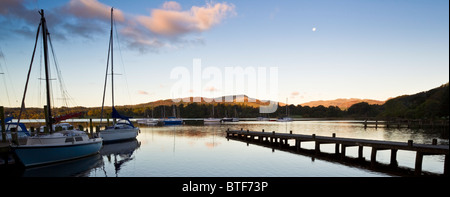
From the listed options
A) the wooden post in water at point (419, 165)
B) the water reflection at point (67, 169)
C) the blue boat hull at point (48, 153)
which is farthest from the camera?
the blue boat hull at point (48, 153)

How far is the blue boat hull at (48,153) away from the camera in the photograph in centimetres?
2186

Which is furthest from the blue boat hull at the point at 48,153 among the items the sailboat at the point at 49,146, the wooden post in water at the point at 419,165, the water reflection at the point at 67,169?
the wooden post in water at the point at 419,165

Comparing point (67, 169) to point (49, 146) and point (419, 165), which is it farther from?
point (419, 165)

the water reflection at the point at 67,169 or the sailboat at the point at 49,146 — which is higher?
the sailboat at the point at 49,146

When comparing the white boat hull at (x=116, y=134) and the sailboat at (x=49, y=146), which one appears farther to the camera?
the white boat hull at (x=116, y=134)

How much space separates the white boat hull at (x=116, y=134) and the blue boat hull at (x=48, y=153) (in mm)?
14162

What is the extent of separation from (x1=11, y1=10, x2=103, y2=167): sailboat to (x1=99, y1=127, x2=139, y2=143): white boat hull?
1287 centimetres

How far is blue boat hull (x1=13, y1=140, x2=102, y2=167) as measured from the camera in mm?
21859

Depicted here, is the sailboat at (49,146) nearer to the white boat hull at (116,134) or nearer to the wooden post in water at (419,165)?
the white boat hull at (116,134)
